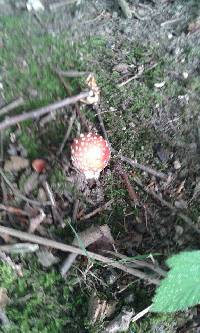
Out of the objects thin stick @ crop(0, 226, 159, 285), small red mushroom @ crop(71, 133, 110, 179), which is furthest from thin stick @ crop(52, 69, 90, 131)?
thin stick @ crop(0, 226, 159, 285)

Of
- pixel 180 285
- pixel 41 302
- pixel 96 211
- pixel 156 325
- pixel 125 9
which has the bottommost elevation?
pixel 156 325

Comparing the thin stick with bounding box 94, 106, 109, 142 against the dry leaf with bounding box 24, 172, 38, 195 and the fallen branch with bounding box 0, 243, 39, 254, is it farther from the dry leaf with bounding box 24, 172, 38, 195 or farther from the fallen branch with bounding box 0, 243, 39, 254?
the fallen branch with bounding box 0, 243, 39, 254

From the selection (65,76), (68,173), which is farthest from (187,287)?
(65,76)

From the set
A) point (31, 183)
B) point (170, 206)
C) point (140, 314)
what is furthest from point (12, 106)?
point (140, 314)

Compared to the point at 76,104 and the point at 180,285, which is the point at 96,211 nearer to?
the point at 76,104

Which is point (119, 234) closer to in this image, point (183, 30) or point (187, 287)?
point (187, 287)


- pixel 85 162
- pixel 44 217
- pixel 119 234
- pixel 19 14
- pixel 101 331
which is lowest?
pixel 101 331
